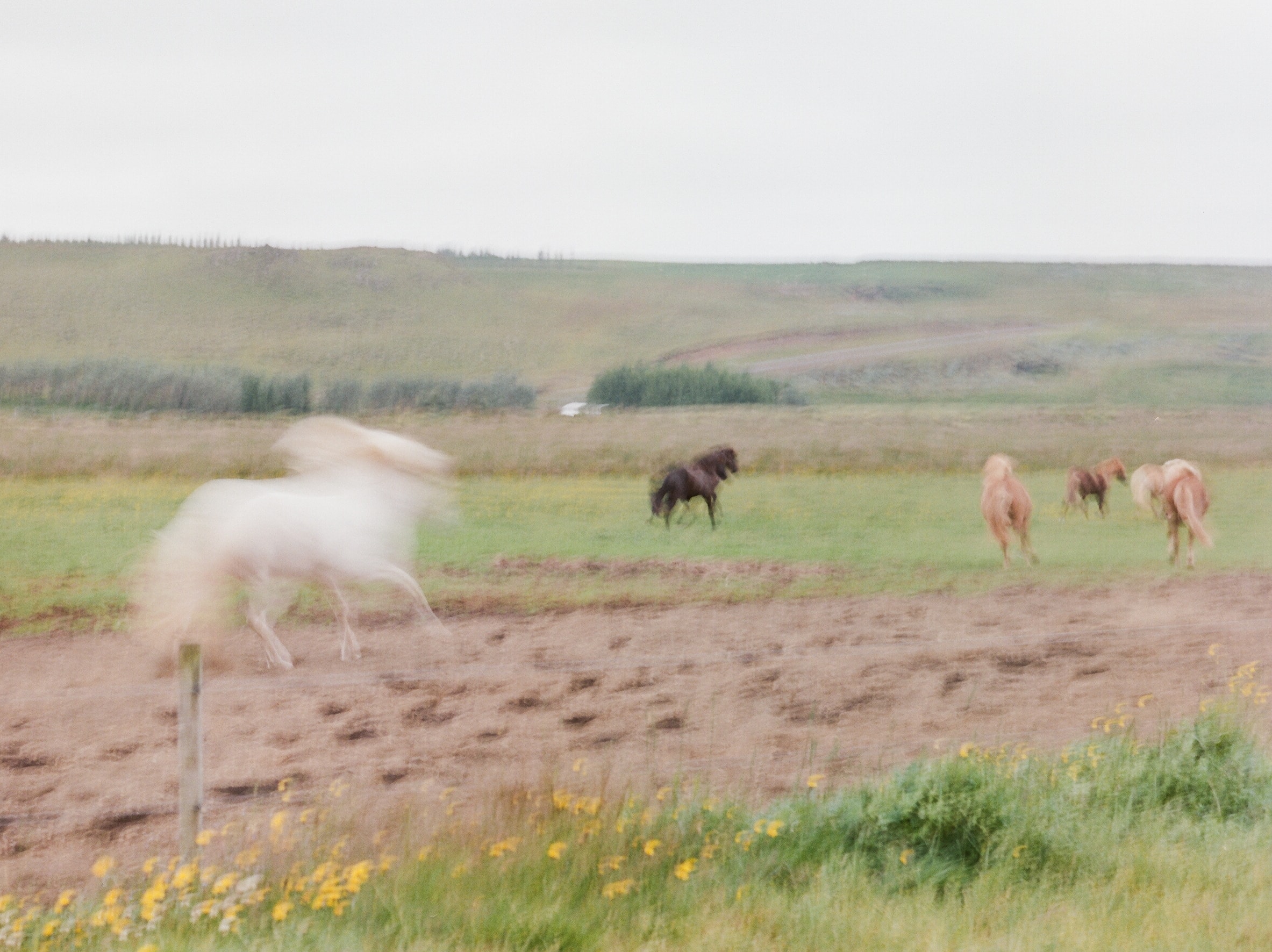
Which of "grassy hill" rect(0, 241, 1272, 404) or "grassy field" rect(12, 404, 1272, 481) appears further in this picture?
"grassy hill" rect(0, 241, 1272, 404)

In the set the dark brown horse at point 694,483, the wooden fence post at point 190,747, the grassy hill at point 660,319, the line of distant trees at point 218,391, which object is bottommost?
the wooden fence post at point 190,747

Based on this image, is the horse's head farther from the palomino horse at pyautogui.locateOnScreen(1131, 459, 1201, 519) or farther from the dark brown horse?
the palomino horse at pyautogui.locateOnScreen(1131, 459, 1201, 519)

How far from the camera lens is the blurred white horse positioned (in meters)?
4.60

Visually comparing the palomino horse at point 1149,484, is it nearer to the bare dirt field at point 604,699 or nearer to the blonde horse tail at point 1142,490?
the blonde horse tail at point 1142,490

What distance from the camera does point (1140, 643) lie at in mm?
5844

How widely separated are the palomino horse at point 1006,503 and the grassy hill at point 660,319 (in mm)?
483

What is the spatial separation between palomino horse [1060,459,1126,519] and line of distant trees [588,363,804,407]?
1.77 m

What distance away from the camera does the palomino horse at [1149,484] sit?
20.2ft

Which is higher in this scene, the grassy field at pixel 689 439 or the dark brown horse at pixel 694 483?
the grassy field at pixel 689 439

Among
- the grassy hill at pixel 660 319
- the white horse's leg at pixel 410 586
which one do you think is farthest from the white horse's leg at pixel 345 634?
the grassy hill at pixel 660 319

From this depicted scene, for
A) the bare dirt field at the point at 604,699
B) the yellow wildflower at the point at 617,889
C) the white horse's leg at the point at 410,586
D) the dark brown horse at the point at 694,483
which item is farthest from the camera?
the dark brown horse at the point at 694,483

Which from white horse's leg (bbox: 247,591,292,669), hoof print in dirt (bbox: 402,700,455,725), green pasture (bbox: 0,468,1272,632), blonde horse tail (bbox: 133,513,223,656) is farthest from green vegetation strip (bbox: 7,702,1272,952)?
green pasture (bbox: 0,468,1272,632)

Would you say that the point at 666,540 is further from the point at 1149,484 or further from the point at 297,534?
the point at 1149,484

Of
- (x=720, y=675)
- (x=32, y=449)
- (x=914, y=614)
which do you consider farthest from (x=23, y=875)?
(x=914, y=614)
